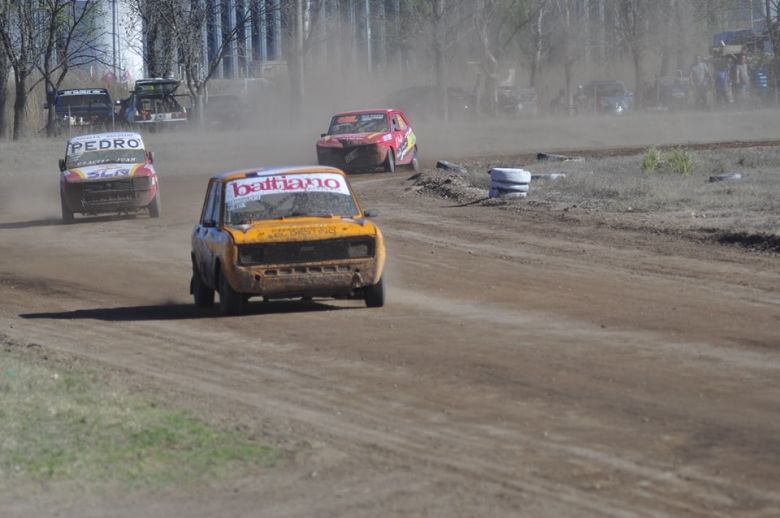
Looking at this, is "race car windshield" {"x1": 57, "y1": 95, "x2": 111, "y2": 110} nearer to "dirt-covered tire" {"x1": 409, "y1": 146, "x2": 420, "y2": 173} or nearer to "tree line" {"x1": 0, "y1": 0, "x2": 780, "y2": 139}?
"tree line" {"x1": 0, "y1": 0, "x2": 780, "y2": 139}

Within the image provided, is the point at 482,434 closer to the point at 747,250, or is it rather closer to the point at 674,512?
the point at 674,512

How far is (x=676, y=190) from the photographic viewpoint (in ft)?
74.6

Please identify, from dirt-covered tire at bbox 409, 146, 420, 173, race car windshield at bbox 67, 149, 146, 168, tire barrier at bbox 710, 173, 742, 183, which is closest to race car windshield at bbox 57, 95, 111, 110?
dirt-covered tire at bbox 409, 146, 420, 173

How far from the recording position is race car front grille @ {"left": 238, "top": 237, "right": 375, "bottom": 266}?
11.9 meters

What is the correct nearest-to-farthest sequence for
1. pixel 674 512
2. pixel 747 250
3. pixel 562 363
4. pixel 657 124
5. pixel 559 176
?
pixel 674 512
pixel 562 363
pixel 747 250
pixel 559 176
pixel 657 124

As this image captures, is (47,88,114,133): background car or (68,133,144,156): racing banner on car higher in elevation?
(47,88,114,133): background car

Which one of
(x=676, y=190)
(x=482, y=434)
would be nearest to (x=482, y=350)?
(x=482, y=434)

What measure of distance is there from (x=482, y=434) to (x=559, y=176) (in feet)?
63.7

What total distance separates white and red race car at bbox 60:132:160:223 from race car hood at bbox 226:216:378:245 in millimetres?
12367

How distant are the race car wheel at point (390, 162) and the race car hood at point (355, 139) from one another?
0.36 m

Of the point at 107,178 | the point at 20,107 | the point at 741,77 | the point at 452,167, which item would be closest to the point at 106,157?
the point at 107,178

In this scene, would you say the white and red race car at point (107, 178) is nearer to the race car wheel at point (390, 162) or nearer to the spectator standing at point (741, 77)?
the race car wheel at point (390, 162)

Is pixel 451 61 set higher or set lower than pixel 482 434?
higher

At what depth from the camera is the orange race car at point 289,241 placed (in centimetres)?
1191
